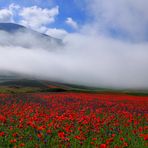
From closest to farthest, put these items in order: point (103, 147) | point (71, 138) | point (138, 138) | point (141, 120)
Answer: point (103, 147), point (71, 138), point (138, 138), point (141, 120)

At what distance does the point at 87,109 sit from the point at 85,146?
938 centimetres

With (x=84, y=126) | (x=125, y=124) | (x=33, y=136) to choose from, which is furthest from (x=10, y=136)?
(x=125, y=124)

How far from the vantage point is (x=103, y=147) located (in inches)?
308

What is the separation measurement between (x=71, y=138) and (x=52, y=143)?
96cm

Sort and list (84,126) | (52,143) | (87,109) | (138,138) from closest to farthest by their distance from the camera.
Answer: (52,143) → (138,138) → (84,126) → (87,109)

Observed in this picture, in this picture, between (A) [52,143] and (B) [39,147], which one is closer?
(B) [39,147]

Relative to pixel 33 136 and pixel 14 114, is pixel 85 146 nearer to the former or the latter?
pixel 33 136

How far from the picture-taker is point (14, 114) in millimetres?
14586

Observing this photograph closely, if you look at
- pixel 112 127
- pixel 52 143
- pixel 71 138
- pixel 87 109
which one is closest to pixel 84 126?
pixel 112 127

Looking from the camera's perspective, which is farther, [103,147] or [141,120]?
[141,120]

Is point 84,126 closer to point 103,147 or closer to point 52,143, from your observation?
point 52,143

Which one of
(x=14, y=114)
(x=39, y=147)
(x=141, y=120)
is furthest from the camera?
(x=141, y=120)

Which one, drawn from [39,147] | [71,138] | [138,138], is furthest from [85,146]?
[138,138]

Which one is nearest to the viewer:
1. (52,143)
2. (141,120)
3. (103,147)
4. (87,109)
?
(103,147)
